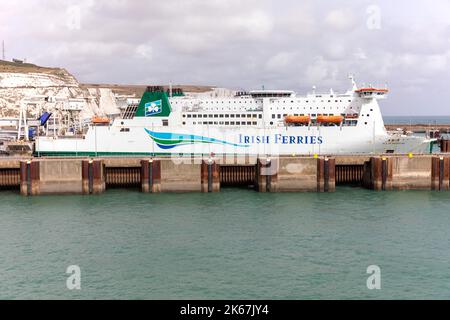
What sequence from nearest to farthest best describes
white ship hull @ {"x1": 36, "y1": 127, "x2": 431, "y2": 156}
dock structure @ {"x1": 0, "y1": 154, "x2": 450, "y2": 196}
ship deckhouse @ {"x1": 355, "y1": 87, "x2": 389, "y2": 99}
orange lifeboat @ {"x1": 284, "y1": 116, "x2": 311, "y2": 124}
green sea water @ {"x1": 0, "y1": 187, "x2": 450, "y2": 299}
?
green sea water @ {"x1": 0, "y1": 187, "x2": 450, "y2": 299} → dock structure @ {"x1": 0, "y1": 154, "x2": 450, "y2": 196} → white ship hull @ {"x1": 36, "y1": 127, "x2": 431, "y2": 156} → orange lifeboat @ {"x1": 284, "y1": 116, "x2": 311, "y2": 124} → ship deckhouse @ {"x1": 355, "y1": 87, "x2": 389, "y2": 99}

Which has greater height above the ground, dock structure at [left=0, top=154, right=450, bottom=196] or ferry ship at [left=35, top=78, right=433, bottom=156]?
ferry ship at [left=35, top=78, right=433, bottom=156]

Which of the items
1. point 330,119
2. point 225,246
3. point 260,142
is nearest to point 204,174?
point 260,142

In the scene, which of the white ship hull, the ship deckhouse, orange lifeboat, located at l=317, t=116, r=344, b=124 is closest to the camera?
the white ship hull

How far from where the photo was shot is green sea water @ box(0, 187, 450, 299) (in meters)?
17.0

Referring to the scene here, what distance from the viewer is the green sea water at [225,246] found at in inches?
669

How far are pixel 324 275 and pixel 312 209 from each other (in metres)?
11.3

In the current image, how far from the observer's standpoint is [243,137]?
1694 inches

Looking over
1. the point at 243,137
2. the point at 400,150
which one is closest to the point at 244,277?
the point at 243,137

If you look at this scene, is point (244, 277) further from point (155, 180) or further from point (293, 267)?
point (155, 180)

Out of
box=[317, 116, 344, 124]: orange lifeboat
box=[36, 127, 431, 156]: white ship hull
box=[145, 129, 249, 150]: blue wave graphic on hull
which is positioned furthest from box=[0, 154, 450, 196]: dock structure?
box=[317, 116, 344, 124]: orange lifeboat

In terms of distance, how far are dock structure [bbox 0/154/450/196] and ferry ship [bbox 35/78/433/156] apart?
22.8 feet

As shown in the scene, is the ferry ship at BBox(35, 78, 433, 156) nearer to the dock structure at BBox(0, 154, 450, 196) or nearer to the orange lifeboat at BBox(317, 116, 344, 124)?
the orange lifeboat at BBox(317, 116, 344, 124)

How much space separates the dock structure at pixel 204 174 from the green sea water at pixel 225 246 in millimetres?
2141

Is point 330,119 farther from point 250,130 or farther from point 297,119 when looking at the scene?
point 250,130
